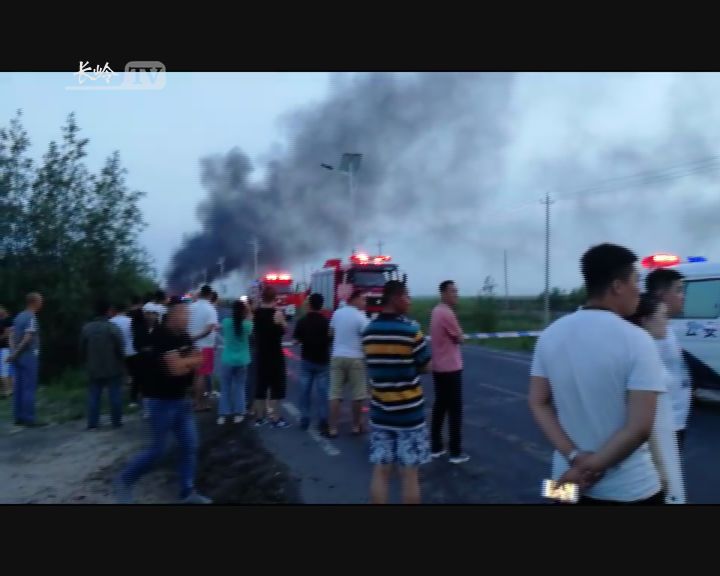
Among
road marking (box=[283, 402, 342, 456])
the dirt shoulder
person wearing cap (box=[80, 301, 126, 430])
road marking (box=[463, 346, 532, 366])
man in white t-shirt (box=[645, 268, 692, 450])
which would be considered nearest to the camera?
man in white t-shirt (box=[645, 268, 692, 450])

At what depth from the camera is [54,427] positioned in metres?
8.60

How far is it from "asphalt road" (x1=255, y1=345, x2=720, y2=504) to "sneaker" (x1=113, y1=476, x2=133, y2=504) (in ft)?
4.58

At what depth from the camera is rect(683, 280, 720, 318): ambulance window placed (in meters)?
9.22

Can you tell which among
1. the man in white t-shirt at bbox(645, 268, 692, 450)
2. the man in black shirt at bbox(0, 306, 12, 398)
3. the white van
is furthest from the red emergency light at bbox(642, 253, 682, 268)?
the man in black shirt at bbox(0, 306, 12, 398)

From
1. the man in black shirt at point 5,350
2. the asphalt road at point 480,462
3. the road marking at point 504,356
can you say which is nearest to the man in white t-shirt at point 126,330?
the man in black shirt at point 5,350

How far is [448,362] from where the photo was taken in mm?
6469

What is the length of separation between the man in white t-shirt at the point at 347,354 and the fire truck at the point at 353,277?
17 cm

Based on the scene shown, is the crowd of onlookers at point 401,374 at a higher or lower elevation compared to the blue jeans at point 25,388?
higher

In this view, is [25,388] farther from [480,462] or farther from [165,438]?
Result: [480,462]

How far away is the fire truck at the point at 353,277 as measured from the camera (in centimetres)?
984

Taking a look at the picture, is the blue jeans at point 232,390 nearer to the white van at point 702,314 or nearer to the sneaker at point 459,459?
the sneaker at point 459,459

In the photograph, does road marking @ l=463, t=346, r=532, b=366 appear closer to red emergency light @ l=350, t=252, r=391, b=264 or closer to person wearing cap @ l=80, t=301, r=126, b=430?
red emergency light @ l=350, t=252, r=391, b=264

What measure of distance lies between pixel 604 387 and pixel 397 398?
203 cm

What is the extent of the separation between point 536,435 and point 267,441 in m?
3.08
